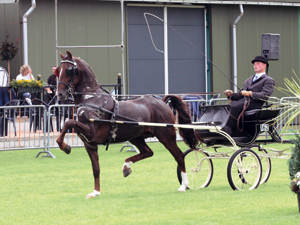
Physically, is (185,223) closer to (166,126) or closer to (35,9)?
(166,126)

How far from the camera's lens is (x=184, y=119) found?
8.75m

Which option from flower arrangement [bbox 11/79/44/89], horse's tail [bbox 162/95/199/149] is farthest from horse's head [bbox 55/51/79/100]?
flower arrangement [bbox 11/79/44/89]

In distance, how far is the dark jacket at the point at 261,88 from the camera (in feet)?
28.0

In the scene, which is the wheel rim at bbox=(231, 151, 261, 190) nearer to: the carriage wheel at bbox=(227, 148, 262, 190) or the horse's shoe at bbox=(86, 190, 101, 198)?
the carriage wheel at bbox=(227, 148, 262, 190)

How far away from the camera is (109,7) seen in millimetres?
19391

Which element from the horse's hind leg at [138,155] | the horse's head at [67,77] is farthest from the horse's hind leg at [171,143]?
the horse's head at [67,77]

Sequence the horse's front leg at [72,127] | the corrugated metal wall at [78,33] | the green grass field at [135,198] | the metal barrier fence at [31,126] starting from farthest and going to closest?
the corrugated metal wall at [78,33] → the metal barrier fence at [31,126] → the horse's front leg at [72,127] → the green grass field at [135,198]

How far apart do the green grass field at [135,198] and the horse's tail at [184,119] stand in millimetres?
762

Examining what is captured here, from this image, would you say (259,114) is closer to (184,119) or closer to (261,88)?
(261,88)

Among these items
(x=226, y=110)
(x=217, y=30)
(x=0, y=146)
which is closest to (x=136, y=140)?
(x=226, y=110)

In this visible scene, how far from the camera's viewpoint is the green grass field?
6.11 meters

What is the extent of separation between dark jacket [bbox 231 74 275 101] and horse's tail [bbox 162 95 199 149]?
84 centimetres

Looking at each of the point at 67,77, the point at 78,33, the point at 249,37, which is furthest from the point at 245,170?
the point at 249,37

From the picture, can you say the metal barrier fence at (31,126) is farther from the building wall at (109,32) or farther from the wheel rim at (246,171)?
the building wall at (109,32)
